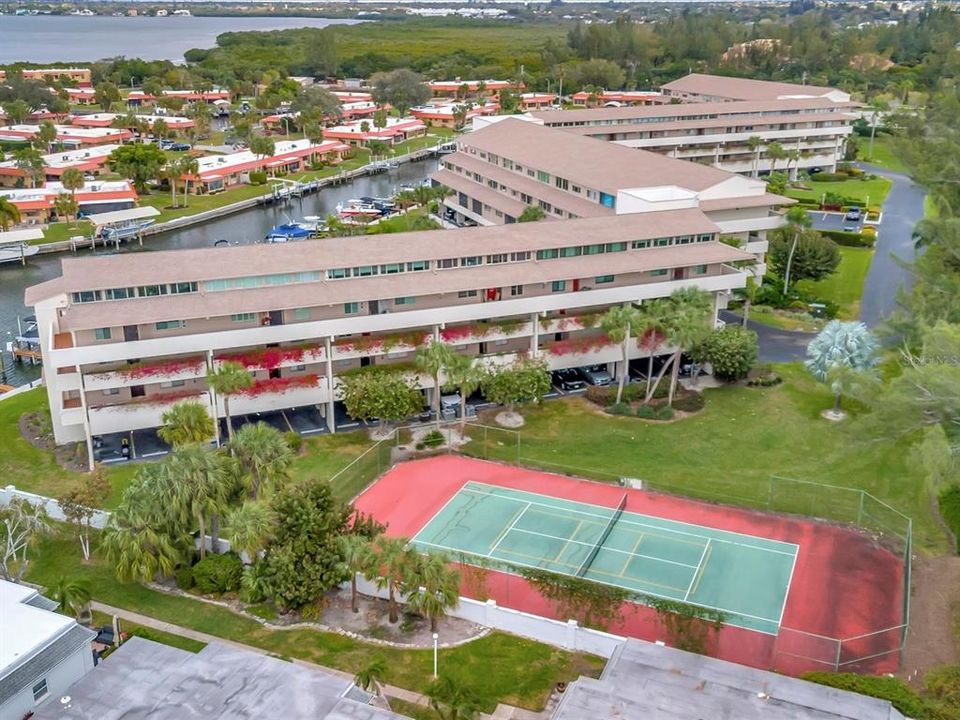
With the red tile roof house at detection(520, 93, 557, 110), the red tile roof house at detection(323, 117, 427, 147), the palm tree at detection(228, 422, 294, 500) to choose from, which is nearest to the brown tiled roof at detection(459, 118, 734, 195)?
the palm tree at detection(228, 422, 294, 500)

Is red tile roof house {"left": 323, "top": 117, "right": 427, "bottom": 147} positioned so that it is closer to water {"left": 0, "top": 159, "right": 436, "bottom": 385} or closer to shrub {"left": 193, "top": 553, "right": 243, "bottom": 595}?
water {"left": 0, "top": 159, "right": 436, "bottom": 385}

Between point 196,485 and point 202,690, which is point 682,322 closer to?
point 196,485

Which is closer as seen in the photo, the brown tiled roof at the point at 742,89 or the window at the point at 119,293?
the window at the point at 119,293

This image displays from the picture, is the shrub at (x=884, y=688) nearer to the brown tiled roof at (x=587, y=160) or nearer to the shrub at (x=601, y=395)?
the shrub at (x=601, y=395)

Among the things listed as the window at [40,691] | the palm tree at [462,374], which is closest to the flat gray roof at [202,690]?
the window at [40,691]

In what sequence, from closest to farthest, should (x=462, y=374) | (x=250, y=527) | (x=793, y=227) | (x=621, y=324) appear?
(x=250, y=527) < (x=462, y=374) < (x=621, y=324) < (x=793, y=227)

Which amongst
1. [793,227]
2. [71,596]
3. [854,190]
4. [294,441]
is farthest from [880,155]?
[71,596]
